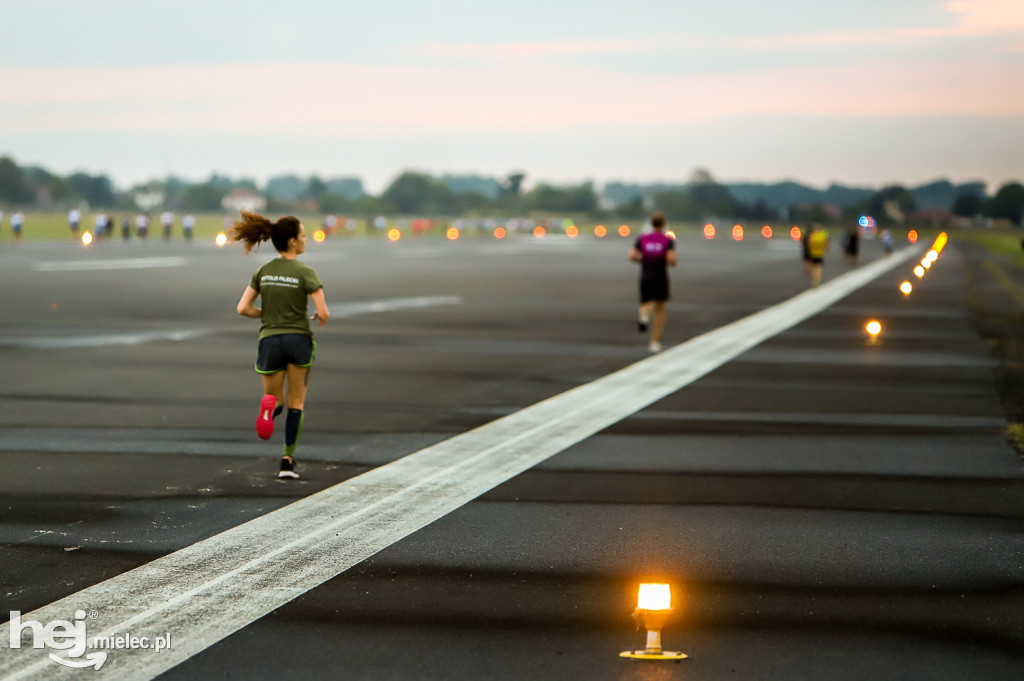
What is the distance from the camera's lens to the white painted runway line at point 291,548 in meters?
5.23

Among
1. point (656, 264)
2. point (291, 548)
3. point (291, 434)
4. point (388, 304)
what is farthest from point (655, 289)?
point (291, 548)

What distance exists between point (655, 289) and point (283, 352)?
34.4 ft

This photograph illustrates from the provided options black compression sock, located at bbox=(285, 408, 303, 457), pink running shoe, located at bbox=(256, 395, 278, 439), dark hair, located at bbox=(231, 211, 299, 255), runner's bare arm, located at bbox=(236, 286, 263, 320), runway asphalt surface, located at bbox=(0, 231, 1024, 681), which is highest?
dark hair, located at bbox=(231, 211, 299, 255)

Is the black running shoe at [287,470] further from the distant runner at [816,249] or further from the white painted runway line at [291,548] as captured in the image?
the distant runner at [816,249]

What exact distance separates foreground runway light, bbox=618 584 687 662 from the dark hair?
4.46m

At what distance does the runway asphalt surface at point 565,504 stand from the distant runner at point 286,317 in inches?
22.3

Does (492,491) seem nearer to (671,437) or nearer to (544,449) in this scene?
(544,449)

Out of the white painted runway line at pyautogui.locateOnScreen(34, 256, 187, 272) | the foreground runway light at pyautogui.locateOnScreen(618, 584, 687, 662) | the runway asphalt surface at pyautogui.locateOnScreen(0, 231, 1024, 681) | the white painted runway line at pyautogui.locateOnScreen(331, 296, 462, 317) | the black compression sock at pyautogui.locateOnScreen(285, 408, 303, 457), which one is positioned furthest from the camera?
the white painted runway line at pyautogui.locateOnScreen(34, 256, 187, 272)

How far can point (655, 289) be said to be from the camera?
60.4ft

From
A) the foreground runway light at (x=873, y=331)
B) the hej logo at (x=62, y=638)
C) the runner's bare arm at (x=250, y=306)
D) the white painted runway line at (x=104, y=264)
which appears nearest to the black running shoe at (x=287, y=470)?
the runner's bare arm at (x=250, y=306)

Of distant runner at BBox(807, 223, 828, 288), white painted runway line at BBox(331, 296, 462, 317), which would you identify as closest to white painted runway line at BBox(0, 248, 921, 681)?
white painted runway line at BBox(331, 296, 462, 317)

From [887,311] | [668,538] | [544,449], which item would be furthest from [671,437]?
[887,311]

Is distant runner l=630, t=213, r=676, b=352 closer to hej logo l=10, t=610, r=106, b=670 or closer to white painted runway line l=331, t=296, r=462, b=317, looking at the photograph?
white painted runway line l=331, t=296, r=462, b=317

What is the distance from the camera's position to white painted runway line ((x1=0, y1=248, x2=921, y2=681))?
5234 millimetres
